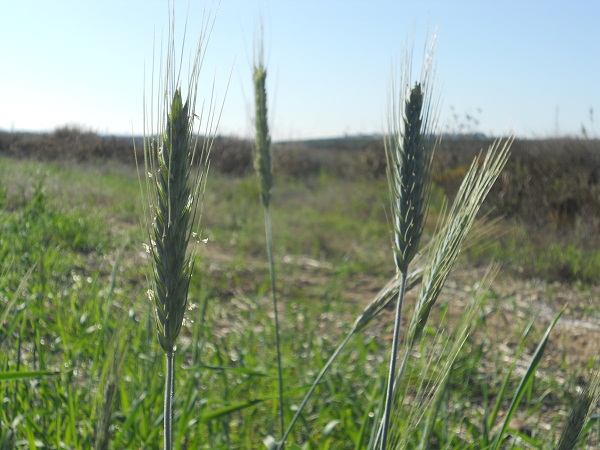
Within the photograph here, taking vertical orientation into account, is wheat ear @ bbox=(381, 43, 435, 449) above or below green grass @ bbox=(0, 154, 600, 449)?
above

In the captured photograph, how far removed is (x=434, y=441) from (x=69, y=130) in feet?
29.4

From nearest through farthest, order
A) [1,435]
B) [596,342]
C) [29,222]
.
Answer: [1,435] → [596,342] → [29,222]

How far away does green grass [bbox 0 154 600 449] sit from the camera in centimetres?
187

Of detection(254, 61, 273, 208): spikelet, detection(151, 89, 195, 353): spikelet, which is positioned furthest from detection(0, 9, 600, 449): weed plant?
detection(254, 61, 273, 208): spikelet

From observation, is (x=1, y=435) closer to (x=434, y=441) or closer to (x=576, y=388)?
(x=434, y=441)

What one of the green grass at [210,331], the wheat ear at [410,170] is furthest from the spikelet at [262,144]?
the wheat ear at [410,170]

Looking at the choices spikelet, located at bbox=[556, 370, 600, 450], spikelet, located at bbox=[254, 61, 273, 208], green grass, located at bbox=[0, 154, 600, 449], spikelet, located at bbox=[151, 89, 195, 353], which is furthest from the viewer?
spikelet, located at bbox=[254, 61, 273, 208]

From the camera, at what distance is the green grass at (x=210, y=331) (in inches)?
73.5

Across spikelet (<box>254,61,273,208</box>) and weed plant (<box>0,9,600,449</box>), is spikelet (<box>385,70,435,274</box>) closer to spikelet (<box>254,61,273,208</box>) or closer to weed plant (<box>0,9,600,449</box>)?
weed plant (<box>0,9,600,449</box>)

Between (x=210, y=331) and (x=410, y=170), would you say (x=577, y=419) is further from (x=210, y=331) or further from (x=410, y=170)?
(x=210, y=331)

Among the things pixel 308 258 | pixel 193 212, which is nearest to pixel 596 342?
pixel 308 258

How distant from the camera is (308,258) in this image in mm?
6250

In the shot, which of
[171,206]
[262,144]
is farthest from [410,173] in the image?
[262,144]

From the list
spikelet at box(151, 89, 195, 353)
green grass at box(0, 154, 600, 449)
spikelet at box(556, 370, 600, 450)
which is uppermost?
spikelet at box(151, 89, 195, 353)
